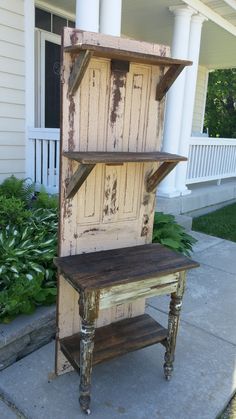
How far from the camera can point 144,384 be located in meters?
1.89

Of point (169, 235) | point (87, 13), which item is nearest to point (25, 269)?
point (169, 235)

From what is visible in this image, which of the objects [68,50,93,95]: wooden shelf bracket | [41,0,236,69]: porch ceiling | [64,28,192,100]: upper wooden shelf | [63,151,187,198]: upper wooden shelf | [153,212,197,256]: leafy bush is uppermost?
[41,0,236,69]: porch ceiling

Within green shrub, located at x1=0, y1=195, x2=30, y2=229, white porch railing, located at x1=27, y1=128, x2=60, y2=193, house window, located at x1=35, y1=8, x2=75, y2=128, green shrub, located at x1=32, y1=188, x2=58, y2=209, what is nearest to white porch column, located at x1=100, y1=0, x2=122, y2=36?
white porch railing, located at x1=27, y1=128, x2=60, y2=193

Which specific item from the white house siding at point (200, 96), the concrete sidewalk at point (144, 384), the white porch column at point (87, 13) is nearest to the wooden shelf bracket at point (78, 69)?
the concrete sidewalk at point (144, 384)

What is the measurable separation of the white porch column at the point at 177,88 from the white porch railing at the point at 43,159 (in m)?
1.44

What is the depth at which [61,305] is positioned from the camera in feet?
5.97

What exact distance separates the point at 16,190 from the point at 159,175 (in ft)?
7.14

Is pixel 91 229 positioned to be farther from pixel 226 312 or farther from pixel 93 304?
pixel 226 312

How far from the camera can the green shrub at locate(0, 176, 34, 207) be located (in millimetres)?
3631

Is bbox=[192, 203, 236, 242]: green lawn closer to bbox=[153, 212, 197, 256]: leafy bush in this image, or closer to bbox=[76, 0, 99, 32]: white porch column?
bbox=[153, 212, 197, 256]: leafy bush

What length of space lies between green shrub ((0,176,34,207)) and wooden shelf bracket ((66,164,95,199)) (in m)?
2.04

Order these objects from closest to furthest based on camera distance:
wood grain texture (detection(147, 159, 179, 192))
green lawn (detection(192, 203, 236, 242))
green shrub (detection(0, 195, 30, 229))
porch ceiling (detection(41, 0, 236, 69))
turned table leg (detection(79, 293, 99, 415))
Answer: turned table leg (detection(79, 293, 99, 415)), wood grain texture (detection(147, 159, 179, 192)), green shrub (detection(0, 195, 30, 229)), porch ceiling (detection(41, 0, 236, 69)), green lawn (detection(192, 203, 236, 242))

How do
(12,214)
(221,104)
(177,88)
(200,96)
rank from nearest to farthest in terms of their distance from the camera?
(12,214) < (177,88) < (200,96) < (221,104)

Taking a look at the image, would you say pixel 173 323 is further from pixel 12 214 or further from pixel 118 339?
pixel 12 214
